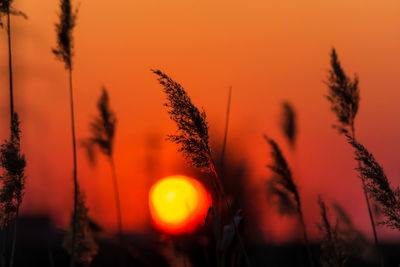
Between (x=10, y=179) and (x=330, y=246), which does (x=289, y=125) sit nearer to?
(x=330, y=246)

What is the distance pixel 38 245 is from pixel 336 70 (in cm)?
643

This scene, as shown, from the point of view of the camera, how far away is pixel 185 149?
2615mm

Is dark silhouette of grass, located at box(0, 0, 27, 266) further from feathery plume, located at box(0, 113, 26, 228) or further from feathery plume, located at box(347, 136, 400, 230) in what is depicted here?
feathery plume, located at box(347, 136, 400, 230)

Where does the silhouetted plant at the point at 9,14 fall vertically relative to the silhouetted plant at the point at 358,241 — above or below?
above

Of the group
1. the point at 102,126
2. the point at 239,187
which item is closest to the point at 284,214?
the point at 102,126

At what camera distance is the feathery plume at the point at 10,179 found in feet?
9.53

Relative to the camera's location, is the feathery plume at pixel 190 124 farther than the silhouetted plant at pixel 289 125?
No

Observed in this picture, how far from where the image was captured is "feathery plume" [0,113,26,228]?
291 cm

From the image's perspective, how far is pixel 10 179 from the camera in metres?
2.94

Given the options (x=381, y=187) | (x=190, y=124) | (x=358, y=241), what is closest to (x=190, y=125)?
(x=190, y=124)

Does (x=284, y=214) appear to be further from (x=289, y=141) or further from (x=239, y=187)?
(x=239, y=187)

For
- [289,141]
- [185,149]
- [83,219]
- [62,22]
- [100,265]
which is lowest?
[100,265]

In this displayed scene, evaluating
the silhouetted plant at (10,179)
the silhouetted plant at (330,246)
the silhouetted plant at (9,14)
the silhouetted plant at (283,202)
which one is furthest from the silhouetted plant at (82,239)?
the silhouetted plant at (283,202)

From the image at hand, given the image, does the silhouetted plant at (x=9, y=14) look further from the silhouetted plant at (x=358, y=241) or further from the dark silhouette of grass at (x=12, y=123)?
the silhouetted plant at (x=358, y=241)
